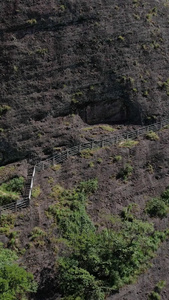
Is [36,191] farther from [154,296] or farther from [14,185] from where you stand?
[154,296]

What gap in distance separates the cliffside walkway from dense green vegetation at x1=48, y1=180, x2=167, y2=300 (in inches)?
78.6

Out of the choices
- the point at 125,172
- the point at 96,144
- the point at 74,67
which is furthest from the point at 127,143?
the point at 74,67

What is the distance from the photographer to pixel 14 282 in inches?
682

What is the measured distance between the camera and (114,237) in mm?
20594

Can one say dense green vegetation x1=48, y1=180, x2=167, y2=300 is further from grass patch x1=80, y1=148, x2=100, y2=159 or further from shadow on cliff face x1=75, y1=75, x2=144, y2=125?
shadow on cliff face x1=75, y1=75, x2=144, y2=125

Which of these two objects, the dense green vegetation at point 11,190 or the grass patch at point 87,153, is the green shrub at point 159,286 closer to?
the grass patch at point 87,153

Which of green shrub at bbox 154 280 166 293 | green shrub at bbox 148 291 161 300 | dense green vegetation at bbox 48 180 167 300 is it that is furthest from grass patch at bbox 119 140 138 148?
green shrub at bbox 148 291 161 300

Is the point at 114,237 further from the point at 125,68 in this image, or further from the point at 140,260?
the point at 125,68

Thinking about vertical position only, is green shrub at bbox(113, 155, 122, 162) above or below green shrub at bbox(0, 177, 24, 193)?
above

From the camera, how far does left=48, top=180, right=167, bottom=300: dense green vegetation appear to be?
1917 cm

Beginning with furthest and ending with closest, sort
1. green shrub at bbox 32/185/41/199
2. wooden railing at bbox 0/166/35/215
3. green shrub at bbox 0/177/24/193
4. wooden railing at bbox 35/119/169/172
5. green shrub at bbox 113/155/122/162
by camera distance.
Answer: green shrub at bbox 113/155/122/162, wooden railing at bbox 35/119/169/172, green shrub at bbox 0/177/24/193, green shrub at bbox 32/185/41/199, wooden railing at bbox 0/166/35/215

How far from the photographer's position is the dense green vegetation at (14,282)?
55.2ft

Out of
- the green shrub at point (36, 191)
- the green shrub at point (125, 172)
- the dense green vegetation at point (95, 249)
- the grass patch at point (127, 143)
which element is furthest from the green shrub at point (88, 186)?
the grass patch at point (127, 143)

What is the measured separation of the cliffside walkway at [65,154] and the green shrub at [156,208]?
19.7ft
